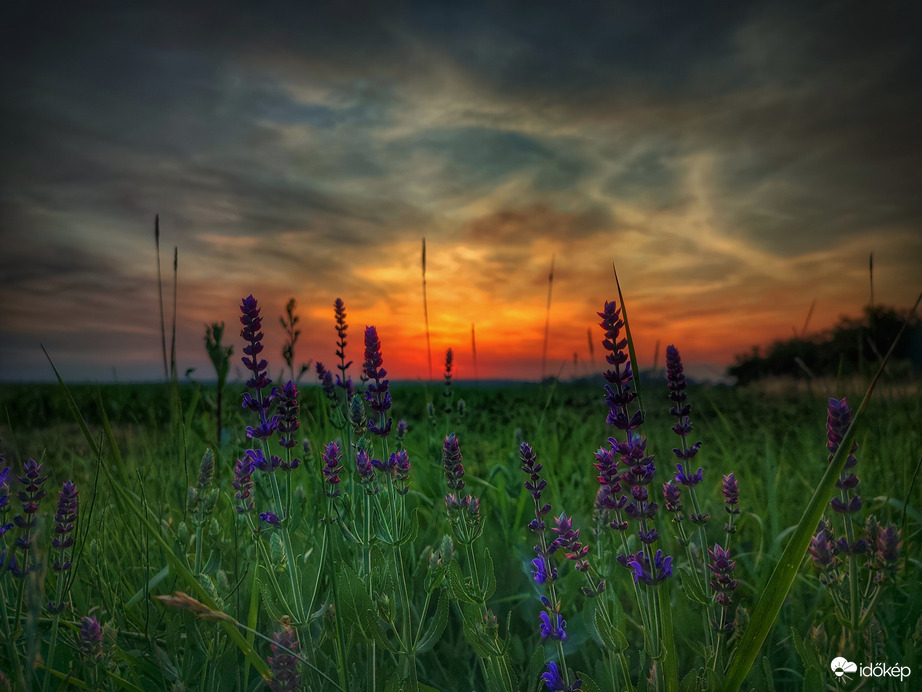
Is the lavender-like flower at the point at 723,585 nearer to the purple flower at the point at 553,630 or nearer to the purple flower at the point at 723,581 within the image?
the purple flower at the point at 723,581

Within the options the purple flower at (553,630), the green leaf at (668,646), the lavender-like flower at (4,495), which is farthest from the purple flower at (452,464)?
the lavender-like flower at (4,495)

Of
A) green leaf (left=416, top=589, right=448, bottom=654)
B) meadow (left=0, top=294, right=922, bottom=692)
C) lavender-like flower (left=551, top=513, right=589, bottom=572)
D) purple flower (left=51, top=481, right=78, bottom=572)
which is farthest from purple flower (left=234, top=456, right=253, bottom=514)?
lavender-like flower (left=551, top=513, right=589, bottom=572)

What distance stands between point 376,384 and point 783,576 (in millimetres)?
1380

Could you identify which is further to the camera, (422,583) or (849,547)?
(422,583)

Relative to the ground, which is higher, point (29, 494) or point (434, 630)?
point (29, 494)

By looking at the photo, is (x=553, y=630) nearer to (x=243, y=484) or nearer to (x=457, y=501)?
(x=457, y=501)

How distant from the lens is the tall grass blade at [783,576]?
63.7 inches

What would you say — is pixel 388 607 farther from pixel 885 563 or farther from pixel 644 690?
pixel 885 563

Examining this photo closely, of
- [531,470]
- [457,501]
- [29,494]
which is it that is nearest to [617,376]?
[531,470]

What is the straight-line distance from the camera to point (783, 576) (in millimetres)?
1685

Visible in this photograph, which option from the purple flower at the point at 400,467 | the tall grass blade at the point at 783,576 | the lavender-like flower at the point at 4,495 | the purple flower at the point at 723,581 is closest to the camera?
the tall grass blade at the point at 783,576

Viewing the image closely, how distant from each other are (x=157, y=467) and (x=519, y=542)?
282 centimetres

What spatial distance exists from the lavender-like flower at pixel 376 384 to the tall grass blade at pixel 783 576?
125cm

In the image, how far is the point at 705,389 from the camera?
1355cm
